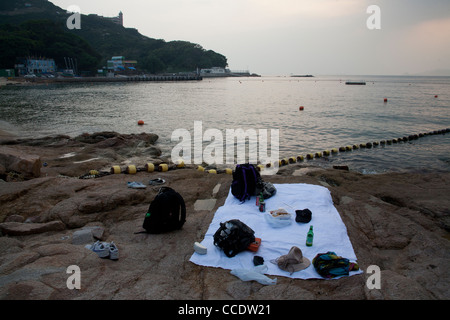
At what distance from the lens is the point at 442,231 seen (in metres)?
6.27

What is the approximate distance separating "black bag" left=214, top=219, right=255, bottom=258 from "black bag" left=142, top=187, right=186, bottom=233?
1.08 m

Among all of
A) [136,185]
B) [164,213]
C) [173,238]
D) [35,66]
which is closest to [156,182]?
[136,185]

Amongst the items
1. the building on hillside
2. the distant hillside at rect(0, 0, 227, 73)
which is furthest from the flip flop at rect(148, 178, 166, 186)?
the distant hillside at rect(0, 0, 227, 73)

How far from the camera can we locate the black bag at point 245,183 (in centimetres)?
717

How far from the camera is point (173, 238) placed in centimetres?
565

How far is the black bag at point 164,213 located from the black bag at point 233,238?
1084 millimetres

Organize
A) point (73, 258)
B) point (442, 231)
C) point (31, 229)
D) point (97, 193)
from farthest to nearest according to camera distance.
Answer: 1. point (97, 193)
2. point (442, 231)
3. point (31, 229)
4. point (73, 258)

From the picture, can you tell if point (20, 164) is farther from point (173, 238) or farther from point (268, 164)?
point (268, 164)

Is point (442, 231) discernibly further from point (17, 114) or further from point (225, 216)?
point (17, 114)

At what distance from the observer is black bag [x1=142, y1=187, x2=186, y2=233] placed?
18.7ft

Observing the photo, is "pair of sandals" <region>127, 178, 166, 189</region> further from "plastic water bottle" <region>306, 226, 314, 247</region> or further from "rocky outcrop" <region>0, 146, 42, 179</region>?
"plastic water bottle" <region>306, 226, 314, 247</region>

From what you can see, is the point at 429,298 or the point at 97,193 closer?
the point at 429,298
